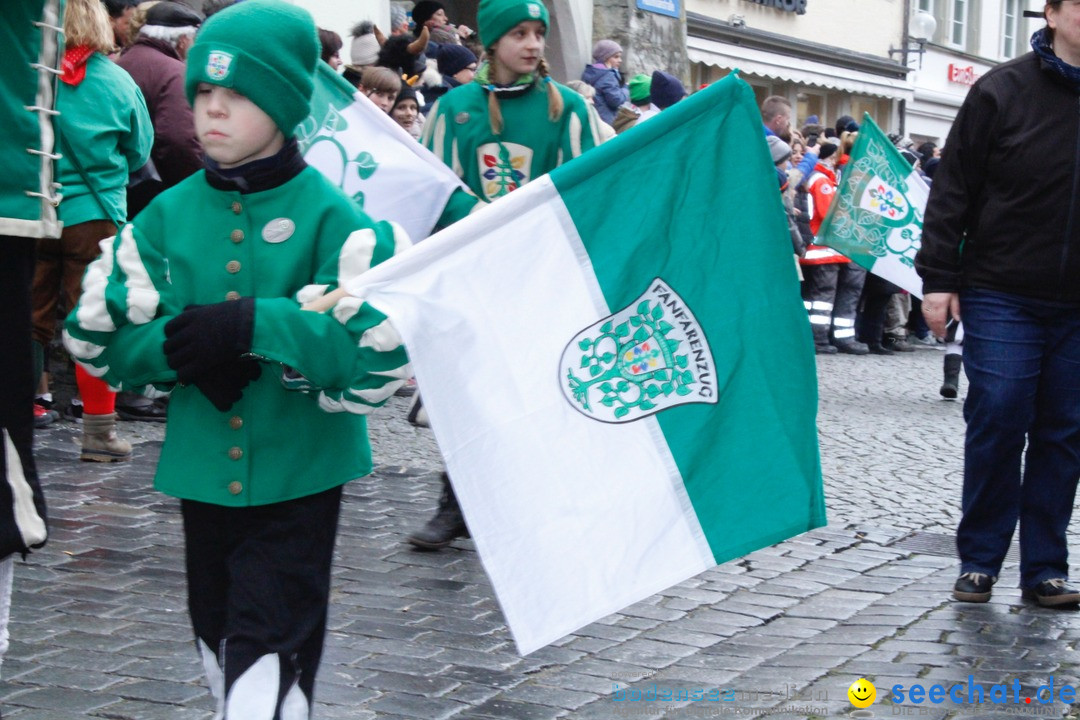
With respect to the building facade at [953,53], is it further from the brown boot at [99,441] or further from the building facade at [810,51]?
the brown boot at [99,441]

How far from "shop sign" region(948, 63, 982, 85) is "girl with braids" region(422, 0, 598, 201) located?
100 feet

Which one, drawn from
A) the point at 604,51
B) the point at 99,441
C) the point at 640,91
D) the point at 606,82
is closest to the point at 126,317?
the point at 99,441

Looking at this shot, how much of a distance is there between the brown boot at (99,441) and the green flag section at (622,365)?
4183mm

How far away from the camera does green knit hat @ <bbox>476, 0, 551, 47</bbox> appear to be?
5.38 meters

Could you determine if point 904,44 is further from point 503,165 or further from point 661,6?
point 503,165

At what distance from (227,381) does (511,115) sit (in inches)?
108

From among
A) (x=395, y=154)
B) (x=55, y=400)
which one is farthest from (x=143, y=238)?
(x=55, y=400)

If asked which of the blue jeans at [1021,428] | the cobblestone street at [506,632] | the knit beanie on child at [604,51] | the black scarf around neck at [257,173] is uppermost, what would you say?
the knit beanie on child at [604,51]

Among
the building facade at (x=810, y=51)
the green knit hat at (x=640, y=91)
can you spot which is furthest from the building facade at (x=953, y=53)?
the green knit hat at (x=640, y=91)

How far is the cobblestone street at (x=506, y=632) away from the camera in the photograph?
3811 millimetres

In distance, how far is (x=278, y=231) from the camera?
3021mm

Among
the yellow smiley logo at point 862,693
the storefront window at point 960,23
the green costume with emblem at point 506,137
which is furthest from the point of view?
the storefront window at point 960,23

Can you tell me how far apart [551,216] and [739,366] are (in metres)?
0.58

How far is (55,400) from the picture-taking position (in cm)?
849
